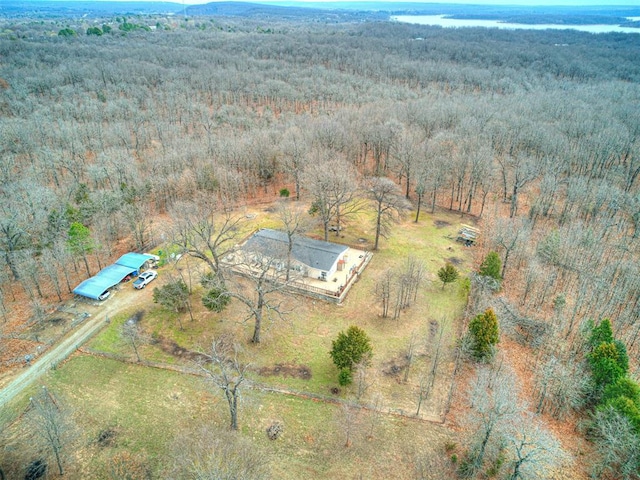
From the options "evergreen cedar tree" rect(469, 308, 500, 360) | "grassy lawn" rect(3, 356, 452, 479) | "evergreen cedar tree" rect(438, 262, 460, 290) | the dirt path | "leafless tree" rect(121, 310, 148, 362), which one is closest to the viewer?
"grassy lawn" rect(3, 356, 452, 479)

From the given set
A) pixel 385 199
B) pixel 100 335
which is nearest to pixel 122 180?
A: pixel 100 335

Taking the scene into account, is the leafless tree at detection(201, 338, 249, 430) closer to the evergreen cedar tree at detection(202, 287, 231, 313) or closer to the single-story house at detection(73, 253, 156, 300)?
the evergreen cedar tree at detection(202, 287, 231, 313)

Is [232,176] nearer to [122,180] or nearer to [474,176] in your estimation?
[122,180]

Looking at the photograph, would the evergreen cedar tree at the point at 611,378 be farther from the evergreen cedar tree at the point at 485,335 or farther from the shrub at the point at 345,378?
the shrub at the point at 345,378

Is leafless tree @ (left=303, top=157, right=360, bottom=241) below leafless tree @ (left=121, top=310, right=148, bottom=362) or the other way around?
the other way around

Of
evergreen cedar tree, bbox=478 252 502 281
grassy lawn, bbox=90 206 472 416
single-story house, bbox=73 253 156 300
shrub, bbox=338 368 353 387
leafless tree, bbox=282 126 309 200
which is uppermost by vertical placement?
leafless tree, bbox=282 126 309 200

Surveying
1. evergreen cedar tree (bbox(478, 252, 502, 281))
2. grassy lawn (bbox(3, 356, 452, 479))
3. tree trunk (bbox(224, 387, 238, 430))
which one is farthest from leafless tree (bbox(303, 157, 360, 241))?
tree trunk (bbox(224, 387, 238, 430))
